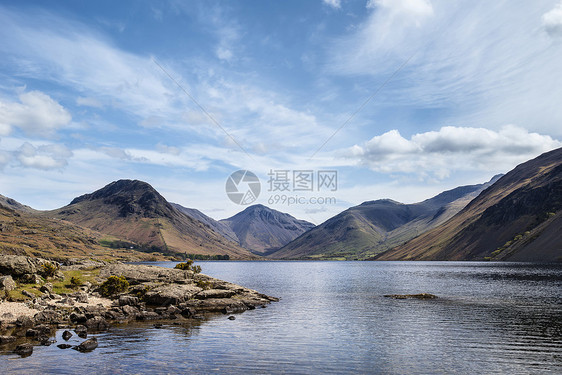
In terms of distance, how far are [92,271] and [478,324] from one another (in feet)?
291

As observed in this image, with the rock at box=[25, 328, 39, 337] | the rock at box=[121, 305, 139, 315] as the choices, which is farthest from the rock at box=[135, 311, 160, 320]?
the rock at box=[25, 328, 39, 337]

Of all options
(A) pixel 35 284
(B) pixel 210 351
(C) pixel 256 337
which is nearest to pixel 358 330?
(C) pixel 256 337

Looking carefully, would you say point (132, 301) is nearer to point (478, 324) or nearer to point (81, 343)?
point (81, 343)

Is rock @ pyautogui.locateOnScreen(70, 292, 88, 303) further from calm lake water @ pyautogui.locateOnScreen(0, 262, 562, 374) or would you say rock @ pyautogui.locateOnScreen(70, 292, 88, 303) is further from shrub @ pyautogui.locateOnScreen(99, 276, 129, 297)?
calm lake water @ pyautogui.locateOnScreen(0, 262, 562, 374)

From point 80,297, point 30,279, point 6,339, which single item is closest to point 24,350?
point 6,339

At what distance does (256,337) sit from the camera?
1939 inches

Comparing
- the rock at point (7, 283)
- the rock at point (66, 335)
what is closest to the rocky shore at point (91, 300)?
the rock at point (7, 283)

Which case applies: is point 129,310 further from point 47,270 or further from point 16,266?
point 47,270

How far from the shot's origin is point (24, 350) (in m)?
39.0

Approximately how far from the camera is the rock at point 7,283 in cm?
6036

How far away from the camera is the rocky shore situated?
49156 millimetres

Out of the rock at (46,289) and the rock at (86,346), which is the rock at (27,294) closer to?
the rock at (46,289)

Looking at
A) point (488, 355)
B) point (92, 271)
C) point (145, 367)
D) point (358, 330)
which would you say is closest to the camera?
point (145, 367)

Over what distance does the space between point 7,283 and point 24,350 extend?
28.7 m
